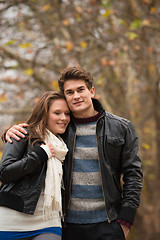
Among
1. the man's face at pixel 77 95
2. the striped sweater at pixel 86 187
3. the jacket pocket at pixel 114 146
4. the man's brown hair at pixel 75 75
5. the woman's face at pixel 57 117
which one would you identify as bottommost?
the striped sweater at pixel 86 187

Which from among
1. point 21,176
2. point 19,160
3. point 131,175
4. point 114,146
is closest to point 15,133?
point 19,160

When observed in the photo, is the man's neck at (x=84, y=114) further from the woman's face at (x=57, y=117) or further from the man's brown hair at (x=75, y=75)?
the man's brown hair at (x=75, y=75)

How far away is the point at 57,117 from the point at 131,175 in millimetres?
915

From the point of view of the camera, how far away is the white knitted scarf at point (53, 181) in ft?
8.16

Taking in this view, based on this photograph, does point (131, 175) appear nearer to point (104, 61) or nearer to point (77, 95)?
point (77, 95)

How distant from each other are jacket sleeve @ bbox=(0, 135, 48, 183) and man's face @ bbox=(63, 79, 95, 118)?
58 centimetres

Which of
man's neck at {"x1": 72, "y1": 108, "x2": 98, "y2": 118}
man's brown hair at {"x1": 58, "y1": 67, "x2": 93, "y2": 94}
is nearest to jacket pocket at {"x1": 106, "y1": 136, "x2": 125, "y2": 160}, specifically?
man's neck at {"x1": 72, "y1": 108, "x2": 98, "y2": 118}

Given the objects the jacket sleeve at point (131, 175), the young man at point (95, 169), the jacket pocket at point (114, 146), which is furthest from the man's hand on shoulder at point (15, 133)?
the jacket sleeve at point (131, 175)

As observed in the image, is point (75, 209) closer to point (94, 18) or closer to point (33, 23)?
point (94, 18)

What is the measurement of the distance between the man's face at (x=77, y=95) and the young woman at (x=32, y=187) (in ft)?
1.30

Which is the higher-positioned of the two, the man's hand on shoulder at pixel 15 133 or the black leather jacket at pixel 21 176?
the man's hand on shoulder at pixel 15 133

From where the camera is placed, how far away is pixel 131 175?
111 inches

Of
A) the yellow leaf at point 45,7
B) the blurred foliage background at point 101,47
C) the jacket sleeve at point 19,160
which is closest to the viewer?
the jacket sleeve at point 19,160

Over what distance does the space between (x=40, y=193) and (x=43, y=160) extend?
0.92 feet
